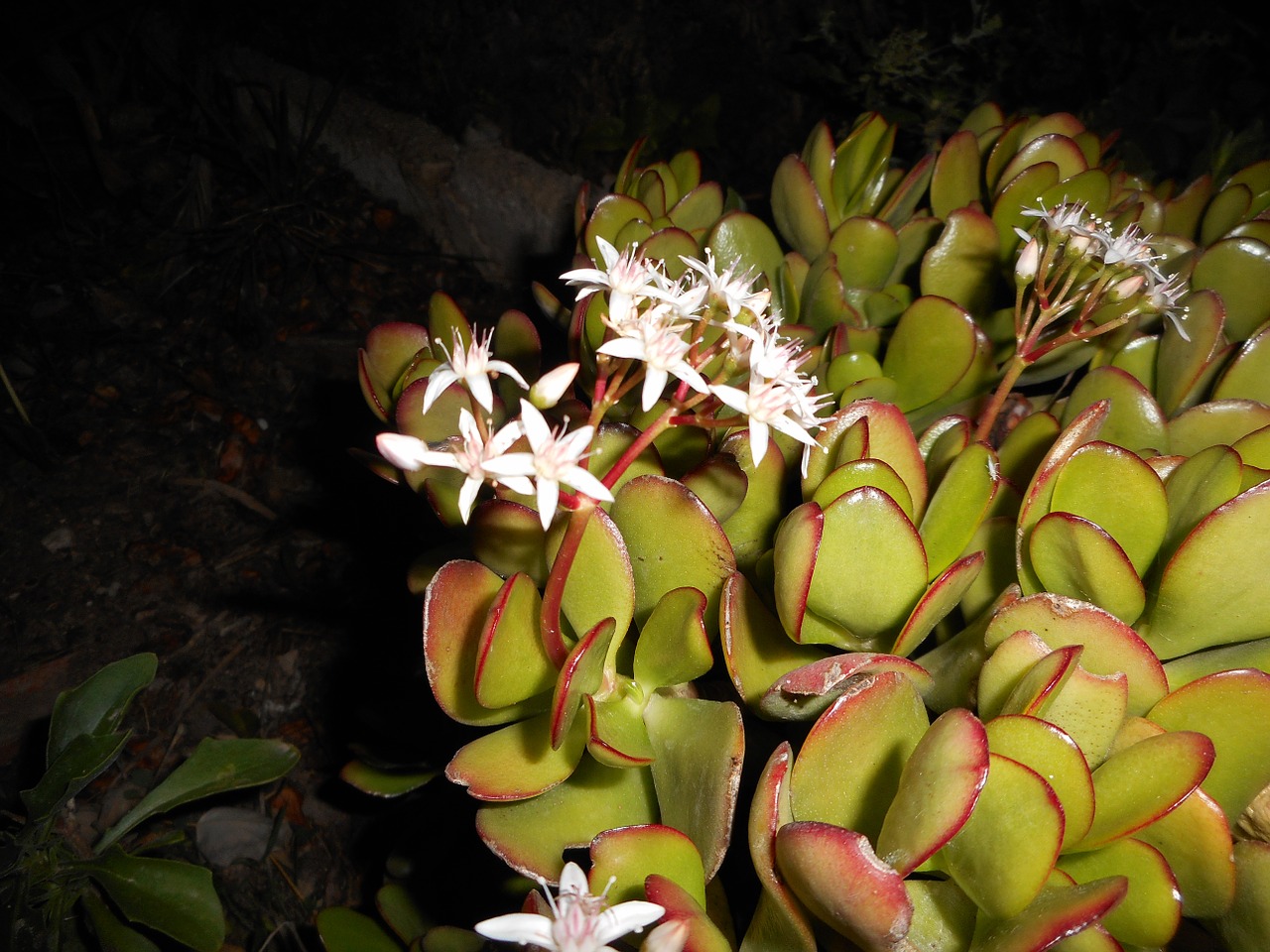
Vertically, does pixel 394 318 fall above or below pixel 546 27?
below

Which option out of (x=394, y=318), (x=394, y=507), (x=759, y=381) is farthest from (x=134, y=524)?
(x=759, y=381)

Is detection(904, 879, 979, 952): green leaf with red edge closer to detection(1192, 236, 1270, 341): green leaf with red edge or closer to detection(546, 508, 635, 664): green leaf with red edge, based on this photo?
detection(546, 508, 635, 664): green leaf with red edge

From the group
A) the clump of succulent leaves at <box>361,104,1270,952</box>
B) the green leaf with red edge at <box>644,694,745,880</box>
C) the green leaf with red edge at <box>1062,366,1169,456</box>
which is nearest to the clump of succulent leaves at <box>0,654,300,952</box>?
the clump of succulent leaves at <box>361,104,1270,952</box>

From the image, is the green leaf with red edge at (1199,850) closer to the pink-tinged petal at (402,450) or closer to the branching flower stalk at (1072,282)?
the branching flower stalk at (1072,282)

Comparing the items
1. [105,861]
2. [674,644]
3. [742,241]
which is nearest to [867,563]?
[674,644]

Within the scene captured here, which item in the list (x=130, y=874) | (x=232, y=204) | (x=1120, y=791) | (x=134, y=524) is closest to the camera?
(x=1120, y=791)

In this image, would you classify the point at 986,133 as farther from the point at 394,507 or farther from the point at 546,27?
the point at 546,27
